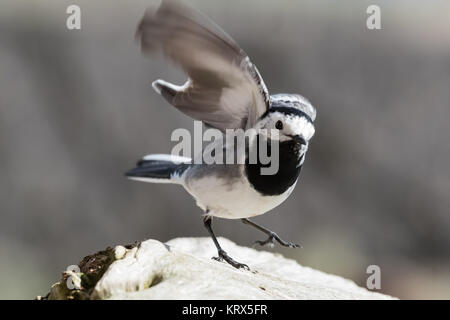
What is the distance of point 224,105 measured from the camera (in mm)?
1843

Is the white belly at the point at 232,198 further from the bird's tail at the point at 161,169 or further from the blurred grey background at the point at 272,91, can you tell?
the blurred grey background at the point at 272,91

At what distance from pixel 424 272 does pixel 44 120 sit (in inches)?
Result: 133

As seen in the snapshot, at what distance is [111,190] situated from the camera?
4.72m

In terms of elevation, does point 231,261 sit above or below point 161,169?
below

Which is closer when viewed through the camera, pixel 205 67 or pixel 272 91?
pixel 205 67

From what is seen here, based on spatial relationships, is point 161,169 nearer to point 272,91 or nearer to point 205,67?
point 205,67

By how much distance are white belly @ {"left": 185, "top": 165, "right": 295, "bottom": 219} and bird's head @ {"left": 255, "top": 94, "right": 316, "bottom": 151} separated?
19 cm

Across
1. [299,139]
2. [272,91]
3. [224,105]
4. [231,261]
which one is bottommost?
[231,261]

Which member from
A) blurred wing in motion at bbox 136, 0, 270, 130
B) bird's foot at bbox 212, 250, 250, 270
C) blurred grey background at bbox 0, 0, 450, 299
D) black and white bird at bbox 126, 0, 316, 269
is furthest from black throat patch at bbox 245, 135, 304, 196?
blurred grey background at bbox 0, 0, 450, 299

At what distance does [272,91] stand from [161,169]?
2815mm

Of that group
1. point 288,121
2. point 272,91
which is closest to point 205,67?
point 288,121

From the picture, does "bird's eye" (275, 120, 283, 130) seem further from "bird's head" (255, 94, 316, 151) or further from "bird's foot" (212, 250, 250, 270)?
"bird's foot" (212, 250, 250, 270)

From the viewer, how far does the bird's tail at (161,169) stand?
216 centimetres

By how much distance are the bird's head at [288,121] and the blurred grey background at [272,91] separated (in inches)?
114
